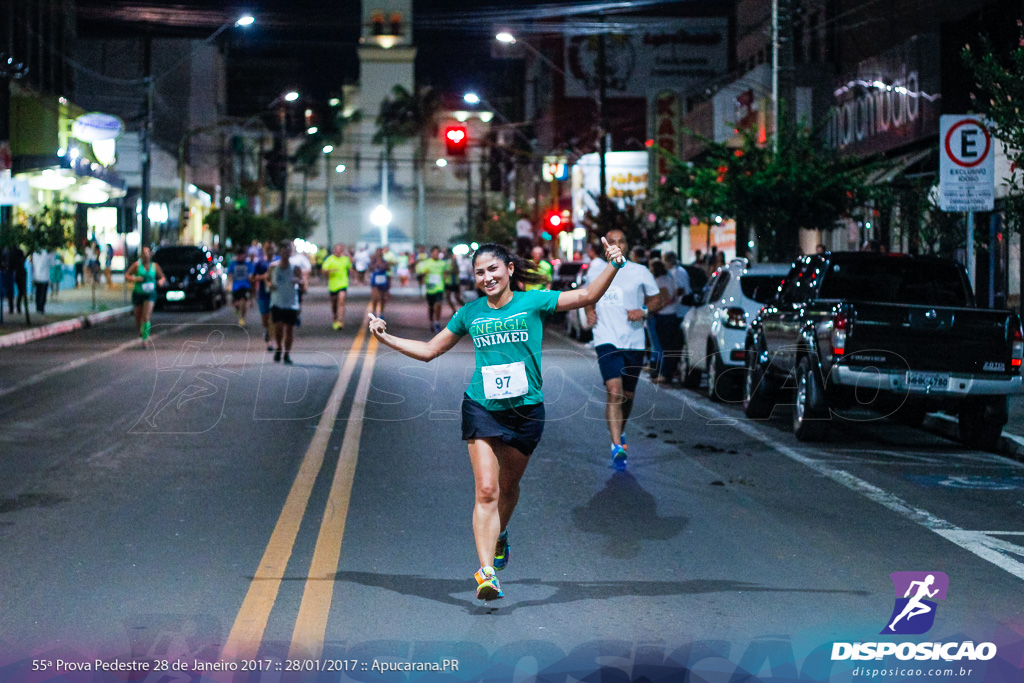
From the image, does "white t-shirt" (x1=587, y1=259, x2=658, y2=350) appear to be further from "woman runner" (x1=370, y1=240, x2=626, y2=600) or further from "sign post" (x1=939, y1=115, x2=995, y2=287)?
"sign post" (x1=939, y1=115, x2=995, y2=287)

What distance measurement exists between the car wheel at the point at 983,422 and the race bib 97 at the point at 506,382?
7.23 meters

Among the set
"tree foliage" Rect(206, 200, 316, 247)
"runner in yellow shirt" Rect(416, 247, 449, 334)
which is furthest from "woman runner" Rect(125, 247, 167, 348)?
"tree foliage" Rect(206, 200, 316, 247)

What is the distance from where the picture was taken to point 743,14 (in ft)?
163

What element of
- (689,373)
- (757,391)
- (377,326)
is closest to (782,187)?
(689,373)

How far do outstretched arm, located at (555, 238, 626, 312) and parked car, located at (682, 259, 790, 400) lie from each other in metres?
9.30

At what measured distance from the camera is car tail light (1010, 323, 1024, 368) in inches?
497

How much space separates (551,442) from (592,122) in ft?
242

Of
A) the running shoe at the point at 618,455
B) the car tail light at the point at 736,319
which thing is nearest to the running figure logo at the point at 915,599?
the running shoe at the point at 618,455

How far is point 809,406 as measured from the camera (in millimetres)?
13258

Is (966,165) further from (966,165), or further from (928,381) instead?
(928,381)

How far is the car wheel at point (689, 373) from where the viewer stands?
62.8ft

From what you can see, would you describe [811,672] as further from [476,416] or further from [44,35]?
[44,35]

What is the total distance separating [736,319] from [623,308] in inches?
218

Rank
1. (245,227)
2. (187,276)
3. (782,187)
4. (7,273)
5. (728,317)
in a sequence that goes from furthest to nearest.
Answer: (245,227)
(187,276)
(7,273)
(782,187)
(728,317)
